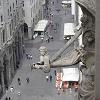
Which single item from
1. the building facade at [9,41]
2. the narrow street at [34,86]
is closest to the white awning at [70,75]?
the narrow street at [34,86]

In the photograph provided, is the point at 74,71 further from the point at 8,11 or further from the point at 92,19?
the point at 92,19

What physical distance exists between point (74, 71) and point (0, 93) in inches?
406

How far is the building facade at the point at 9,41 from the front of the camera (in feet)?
221

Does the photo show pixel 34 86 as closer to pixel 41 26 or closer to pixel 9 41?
pixel 9 41

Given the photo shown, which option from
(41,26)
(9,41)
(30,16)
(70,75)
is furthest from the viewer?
(41,26)

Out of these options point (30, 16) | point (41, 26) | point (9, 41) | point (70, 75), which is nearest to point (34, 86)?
point (70, 75)

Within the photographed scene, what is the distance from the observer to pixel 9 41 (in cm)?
7256

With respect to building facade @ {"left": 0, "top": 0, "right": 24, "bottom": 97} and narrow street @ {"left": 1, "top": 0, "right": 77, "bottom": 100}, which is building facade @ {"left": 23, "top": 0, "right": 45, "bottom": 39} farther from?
building facade @ {"left": 0, "top": 0, "right": 24, "bottom": 97}

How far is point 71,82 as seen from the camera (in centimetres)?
6341

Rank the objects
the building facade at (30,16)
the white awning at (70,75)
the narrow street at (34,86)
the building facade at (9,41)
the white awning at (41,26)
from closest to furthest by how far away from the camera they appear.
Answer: the narrow street at (34,86) → the white awning at (70,75) → the building facade at (9,41) → the building facade at (30,16) → the white awning at (41,26)

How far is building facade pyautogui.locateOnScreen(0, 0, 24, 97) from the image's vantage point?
2653 inches

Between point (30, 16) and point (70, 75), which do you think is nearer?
point (70, 75)

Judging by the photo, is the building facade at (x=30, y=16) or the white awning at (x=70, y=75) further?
the building facade at (x=30, y=16)

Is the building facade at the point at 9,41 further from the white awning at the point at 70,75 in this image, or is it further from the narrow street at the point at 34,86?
the white awning at the point at 70,75
